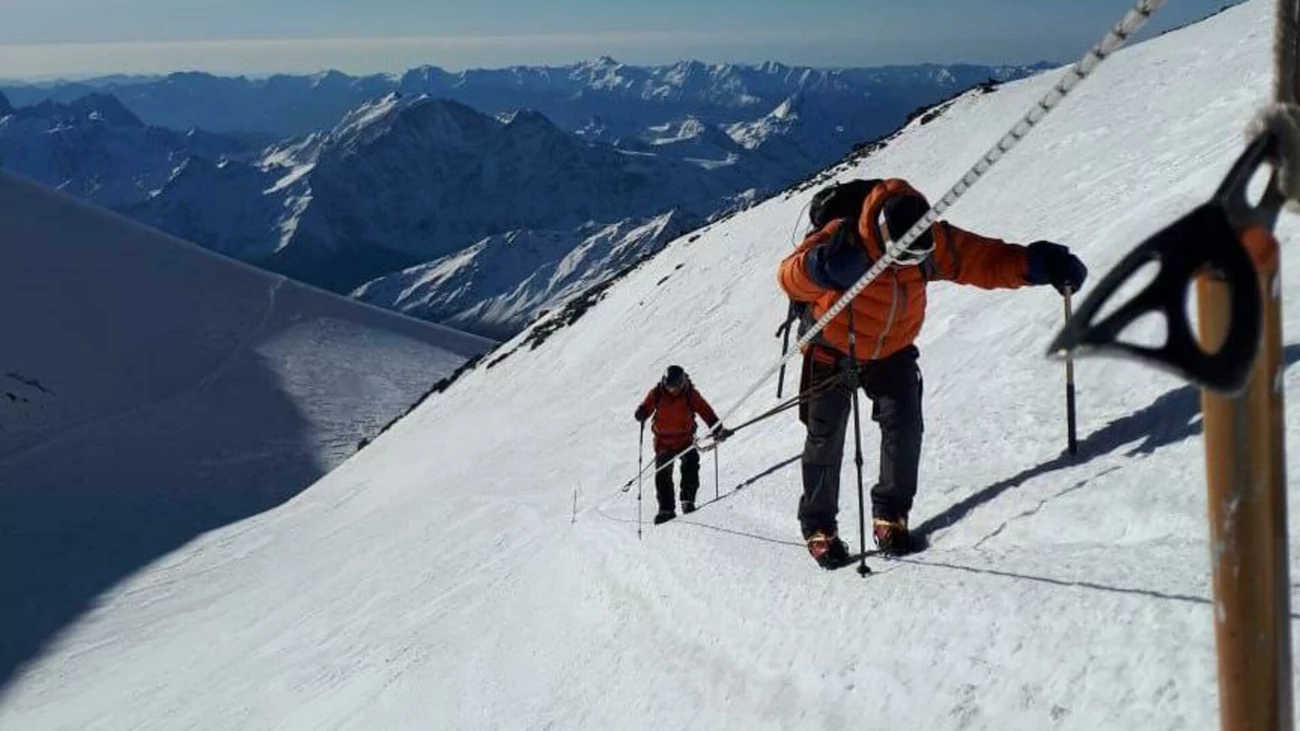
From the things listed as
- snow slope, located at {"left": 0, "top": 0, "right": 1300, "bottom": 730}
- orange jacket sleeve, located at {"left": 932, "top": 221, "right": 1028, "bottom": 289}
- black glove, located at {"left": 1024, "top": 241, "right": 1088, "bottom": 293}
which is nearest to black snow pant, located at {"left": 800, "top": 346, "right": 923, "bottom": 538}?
snow slope, located at {"left": 0, "top": 0, "right": 1300, "bottom": 730}

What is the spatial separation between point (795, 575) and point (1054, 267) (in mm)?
2012

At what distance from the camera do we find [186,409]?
4872 cm

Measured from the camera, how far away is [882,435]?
5.34 meters

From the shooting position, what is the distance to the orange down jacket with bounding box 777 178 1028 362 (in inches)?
181

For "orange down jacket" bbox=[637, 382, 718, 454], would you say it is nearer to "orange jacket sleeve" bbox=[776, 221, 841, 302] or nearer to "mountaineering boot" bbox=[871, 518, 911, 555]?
"mountaineering boot" bbox=[871, 518, 911, 555]

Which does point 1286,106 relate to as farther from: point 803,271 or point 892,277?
point 892,277

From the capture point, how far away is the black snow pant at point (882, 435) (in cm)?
521

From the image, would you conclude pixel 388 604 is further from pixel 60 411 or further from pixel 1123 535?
pixel 60 411

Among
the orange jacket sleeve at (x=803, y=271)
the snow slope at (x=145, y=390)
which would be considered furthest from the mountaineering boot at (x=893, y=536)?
the snow slope at (x=145, y=390)

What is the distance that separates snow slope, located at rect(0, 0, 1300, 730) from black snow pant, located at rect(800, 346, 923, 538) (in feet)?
0.94

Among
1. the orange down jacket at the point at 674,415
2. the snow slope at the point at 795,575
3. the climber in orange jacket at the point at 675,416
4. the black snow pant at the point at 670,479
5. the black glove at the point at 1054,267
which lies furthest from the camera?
the orange down jacket at the point at 674,415

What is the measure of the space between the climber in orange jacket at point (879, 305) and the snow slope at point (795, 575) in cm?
32

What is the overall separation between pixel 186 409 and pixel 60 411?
5294 mm

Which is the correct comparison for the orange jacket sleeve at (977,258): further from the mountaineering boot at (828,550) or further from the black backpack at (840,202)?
the mountaineering boot at (828,550)
